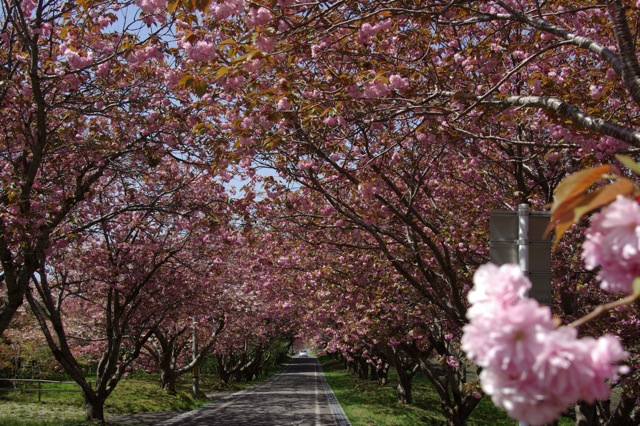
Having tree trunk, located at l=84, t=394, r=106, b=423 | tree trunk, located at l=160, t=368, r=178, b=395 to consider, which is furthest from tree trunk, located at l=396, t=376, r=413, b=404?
tree trunk, located at l=84, t=394, r=106, b=423

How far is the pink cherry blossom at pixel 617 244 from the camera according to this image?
3.83 feet

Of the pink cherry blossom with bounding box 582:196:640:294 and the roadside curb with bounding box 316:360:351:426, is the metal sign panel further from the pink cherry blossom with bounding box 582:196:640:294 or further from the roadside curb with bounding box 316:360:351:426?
the roadside curb with bounding box 316:360:351:426

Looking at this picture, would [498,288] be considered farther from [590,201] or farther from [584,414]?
[584,414]

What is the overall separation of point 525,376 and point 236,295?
20.2 m

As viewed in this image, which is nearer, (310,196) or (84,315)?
(310,196)

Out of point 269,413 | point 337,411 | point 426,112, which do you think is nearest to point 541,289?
point 426,112

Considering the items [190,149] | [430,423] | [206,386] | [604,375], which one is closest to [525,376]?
[604,375]

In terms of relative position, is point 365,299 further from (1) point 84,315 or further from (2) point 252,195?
(1) point 84,315

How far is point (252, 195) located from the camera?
991cm

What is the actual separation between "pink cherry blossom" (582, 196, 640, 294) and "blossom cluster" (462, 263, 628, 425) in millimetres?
179

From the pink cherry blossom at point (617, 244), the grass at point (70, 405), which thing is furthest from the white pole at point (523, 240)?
the grass at point (70, 405)

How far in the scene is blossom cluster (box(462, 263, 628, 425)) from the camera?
1.11 metres

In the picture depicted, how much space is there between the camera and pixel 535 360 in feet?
3.70

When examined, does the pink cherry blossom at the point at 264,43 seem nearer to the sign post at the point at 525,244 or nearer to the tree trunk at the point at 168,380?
the sign post at the point at 525,244
